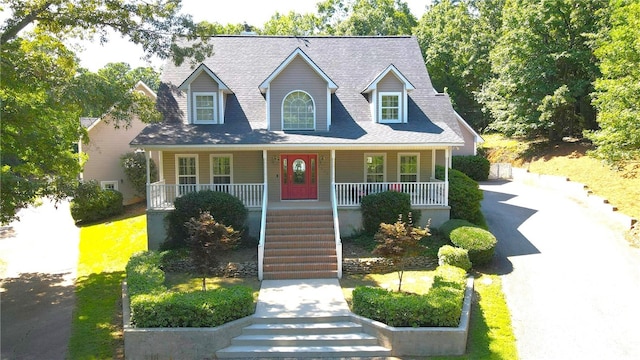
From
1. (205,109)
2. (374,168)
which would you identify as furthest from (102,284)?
(374,168)

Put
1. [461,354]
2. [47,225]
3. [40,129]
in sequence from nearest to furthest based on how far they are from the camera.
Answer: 1. [461,354]
2. [40,129]
3. [47,225]

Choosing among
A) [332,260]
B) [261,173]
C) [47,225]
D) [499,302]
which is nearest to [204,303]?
[332,260]

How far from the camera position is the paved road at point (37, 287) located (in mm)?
10586

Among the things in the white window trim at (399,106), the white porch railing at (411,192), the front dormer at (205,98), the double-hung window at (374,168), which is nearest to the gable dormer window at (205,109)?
the front dormer at (205,98)

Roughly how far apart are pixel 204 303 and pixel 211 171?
941cm

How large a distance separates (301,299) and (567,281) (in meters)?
7.87

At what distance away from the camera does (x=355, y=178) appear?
63.7ft

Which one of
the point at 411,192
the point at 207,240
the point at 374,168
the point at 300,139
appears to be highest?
the point at 300,139

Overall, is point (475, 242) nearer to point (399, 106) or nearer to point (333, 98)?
point (399, 106)

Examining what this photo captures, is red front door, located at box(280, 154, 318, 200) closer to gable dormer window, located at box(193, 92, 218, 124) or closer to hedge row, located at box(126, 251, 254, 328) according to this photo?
gable dormer window, located at box(193, 92, 218, 124)

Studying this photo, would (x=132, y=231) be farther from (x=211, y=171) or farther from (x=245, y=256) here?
(x=245, y=256)

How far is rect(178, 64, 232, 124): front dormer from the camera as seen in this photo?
18.7m

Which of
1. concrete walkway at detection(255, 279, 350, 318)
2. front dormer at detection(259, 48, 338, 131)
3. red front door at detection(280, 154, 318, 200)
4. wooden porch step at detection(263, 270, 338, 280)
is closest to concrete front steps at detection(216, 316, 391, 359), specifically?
concrete walkway at detection(255, 279, 350, 318)

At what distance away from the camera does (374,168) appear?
766 inches
